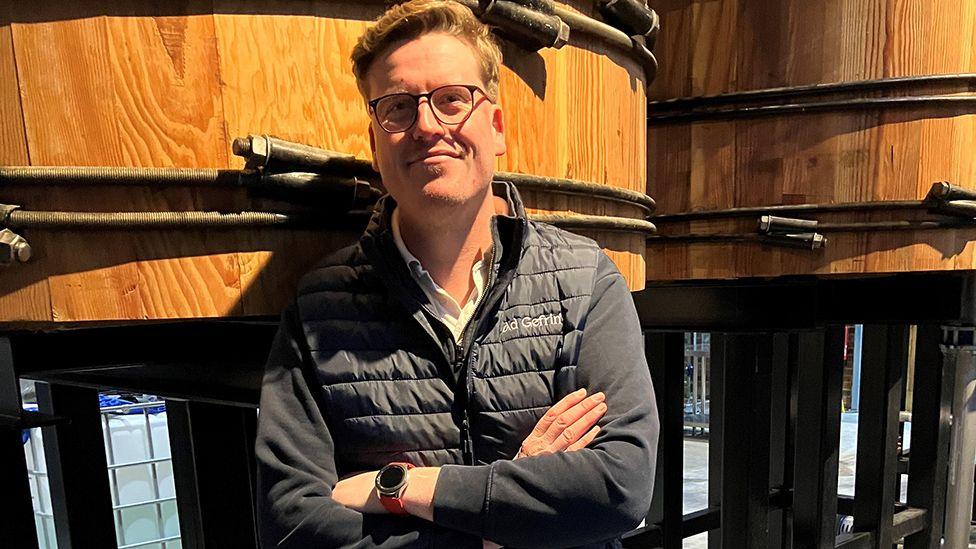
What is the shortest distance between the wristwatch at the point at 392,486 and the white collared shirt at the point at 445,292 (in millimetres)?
203

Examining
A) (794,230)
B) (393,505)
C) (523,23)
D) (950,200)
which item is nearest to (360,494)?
(393,505)

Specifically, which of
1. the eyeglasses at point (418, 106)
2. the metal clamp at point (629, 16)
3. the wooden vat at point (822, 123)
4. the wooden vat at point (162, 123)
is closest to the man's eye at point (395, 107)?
the eyeglasses at point (418, 106)

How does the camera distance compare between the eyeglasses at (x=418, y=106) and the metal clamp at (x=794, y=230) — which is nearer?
the eyeglasses at (x=418, y=106)

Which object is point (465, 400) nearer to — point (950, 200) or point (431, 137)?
point (431, 137)

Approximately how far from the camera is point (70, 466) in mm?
1858

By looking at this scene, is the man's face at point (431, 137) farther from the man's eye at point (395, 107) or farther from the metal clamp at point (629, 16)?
the metal clamp at point (629, 16)

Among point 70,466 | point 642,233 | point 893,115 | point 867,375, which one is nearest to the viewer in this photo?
point 642,233

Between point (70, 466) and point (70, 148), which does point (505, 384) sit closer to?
point (70, 148)

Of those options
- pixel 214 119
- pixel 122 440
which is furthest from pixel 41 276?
pixel 122 440

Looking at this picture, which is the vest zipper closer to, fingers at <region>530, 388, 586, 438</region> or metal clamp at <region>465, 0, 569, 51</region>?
fingers at <region>530, 388, 586, 438</region>

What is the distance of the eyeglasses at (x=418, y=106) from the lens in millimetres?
904

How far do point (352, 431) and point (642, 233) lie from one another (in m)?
0.85

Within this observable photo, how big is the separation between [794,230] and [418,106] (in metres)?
1.29

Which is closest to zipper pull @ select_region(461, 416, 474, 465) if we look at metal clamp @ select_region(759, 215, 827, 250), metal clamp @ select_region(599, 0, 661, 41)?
metal clamp @ select_region(599, 0, 661, 41)
